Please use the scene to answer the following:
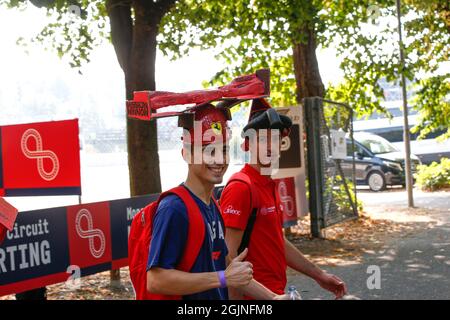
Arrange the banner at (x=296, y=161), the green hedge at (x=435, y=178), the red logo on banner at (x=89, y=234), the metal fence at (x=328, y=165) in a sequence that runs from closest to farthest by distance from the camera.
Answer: the red logo on banner at (x=89, y=234)
the banner at (x=296, y=161)
the metal fence at (x=328, y=165)
the green hedge at (x=435, y=178)

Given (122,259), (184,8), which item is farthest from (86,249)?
(184,8)

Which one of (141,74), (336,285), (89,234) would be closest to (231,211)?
(336,285)

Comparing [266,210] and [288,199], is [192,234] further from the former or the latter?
[288,199]

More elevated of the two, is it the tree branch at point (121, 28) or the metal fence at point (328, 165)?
the tree branch at point (121, 28)

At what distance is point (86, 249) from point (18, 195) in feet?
4.14

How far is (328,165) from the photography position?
15078 millimetres

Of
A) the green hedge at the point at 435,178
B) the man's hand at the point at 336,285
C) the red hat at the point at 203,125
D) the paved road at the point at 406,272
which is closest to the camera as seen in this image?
the red hat at the point at 203,125

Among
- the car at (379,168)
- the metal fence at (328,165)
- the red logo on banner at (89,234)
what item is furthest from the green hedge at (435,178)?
the red logo on banner at (89,234)

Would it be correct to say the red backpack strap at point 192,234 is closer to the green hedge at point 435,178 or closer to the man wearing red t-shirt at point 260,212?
the man wearing red t-shirt at point 260,212

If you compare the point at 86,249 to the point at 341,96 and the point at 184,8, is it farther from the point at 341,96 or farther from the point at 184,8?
the point at 341,96

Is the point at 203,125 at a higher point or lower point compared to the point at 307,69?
lower

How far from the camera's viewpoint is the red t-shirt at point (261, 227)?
4.34m

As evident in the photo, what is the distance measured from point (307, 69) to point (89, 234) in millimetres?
9152

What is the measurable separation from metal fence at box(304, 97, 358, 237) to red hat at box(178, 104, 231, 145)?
11.0 metres
